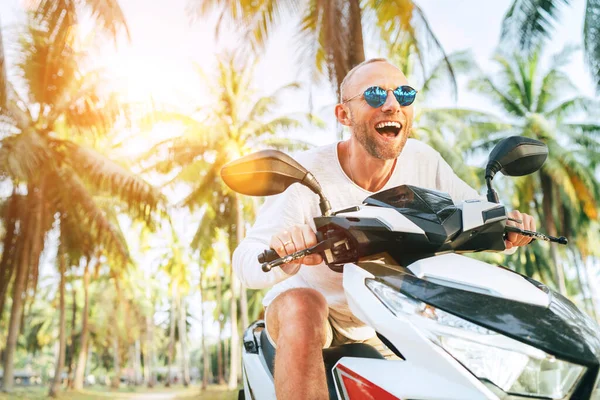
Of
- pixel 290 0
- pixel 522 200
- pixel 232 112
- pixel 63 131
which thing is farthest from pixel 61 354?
pixel 522 200

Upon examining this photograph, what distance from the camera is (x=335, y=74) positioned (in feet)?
30.4

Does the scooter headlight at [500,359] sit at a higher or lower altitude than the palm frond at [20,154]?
lower

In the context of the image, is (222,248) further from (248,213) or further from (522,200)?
(522,200)

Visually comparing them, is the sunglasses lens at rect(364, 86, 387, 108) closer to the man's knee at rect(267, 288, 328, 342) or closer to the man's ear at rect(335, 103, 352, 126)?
the man's ear at rect(335, 103, 352, 126)

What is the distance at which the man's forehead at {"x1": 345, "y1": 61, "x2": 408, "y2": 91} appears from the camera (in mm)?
1906

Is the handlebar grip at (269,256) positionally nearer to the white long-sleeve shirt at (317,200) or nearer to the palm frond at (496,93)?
the white long-sleeve shirt at (317,200)

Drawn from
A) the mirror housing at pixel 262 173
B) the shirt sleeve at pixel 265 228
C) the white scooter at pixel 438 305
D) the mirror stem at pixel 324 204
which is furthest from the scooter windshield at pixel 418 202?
the shirt sleeve at pixel 265 228

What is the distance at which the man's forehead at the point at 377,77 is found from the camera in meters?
1.91

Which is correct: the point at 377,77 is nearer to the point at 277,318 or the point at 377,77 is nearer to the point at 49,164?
the point at 277,318

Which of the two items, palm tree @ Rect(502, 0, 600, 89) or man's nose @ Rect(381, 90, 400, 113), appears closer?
man's nose @ Rect(381, 90, 400, 113)

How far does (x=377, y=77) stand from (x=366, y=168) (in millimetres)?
326

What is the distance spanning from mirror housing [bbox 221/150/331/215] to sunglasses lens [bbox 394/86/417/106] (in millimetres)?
487

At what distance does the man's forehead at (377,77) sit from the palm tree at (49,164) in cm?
1224

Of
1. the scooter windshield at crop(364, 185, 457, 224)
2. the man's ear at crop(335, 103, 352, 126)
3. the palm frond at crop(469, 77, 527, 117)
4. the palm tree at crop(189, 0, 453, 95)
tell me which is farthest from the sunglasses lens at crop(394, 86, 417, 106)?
the palm frond at crop(469, 77, 527, 117)
